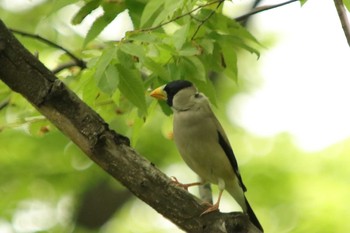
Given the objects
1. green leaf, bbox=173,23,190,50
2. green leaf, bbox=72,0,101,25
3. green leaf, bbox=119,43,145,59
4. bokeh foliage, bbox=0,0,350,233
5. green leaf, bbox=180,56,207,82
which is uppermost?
green leaf, bbox=72,0,101,25

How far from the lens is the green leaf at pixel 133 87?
393cm

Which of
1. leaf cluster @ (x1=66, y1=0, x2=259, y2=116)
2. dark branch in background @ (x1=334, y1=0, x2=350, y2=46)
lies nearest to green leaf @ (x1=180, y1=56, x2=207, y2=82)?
leaf cluster @ (x1=66, y1=0, x2=259, y2=116)

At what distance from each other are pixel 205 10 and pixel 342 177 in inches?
191

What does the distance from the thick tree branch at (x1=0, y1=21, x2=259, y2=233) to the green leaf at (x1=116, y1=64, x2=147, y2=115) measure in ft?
0.76

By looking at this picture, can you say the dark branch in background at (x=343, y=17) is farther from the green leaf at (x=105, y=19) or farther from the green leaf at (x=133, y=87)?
the green leaf at (x=105, y=19)

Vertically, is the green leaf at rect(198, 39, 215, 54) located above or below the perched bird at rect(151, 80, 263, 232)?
above

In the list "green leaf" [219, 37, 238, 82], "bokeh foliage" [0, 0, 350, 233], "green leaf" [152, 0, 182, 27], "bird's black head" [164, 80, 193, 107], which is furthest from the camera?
"bokeh foliage" [0, 0, 350, 233]

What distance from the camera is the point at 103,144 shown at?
152 inches

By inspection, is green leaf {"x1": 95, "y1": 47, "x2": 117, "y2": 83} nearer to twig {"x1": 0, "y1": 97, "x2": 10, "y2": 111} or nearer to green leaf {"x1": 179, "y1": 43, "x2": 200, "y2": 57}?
green leaf {"x1": 179, "y1": 43, "x2": 200, "y2": 57}

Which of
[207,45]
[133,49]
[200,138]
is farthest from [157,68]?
[200,138]

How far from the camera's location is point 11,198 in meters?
8.51

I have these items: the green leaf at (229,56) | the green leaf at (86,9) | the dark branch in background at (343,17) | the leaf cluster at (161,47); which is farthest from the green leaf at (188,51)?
the dark branch in background at (343,17)

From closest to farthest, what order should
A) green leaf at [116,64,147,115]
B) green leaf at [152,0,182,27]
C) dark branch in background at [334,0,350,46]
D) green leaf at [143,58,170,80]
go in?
dark branch in background at [334,0,350,46]
green leaf at [152,0,182,27]
green leaf at [116,64,147,115]
green leaf at [143,58,170,80]

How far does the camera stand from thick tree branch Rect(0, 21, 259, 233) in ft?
12.3
